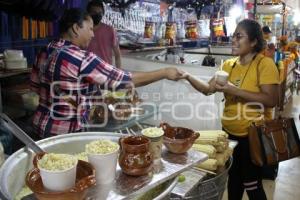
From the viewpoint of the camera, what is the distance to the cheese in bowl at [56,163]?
0.83 m

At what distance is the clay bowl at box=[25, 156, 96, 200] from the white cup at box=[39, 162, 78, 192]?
0.05 ft

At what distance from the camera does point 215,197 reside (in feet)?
4.98

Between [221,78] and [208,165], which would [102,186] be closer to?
[208,165]

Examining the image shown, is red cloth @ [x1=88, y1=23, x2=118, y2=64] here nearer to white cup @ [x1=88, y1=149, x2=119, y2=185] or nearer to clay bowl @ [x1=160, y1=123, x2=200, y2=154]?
clay bowl @ [x1=160, y1=123, x2=200, y2=154]

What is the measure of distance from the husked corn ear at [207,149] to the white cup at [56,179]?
952mm

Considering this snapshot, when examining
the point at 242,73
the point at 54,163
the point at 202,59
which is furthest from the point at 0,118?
the point at 202,59

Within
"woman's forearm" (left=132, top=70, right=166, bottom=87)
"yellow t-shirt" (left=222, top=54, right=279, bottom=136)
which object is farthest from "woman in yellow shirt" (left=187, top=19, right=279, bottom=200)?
"woman's forearm" (left=132, top=70, right=166, bottom=87)

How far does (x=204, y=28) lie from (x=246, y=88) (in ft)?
9.99

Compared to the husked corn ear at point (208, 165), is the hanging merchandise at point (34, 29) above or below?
above

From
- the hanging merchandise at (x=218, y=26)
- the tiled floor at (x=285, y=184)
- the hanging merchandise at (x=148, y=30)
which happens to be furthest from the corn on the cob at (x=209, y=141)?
the hanging merchandise at (x=218, y=26)

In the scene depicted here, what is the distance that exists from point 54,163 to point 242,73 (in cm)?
173

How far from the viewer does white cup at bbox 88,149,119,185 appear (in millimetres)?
950

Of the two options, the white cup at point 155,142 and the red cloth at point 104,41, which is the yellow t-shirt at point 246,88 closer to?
the white cup at point 155,142

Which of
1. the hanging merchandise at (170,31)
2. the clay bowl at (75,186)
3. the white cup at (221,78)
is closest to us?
the clay bowl at (75,186)
